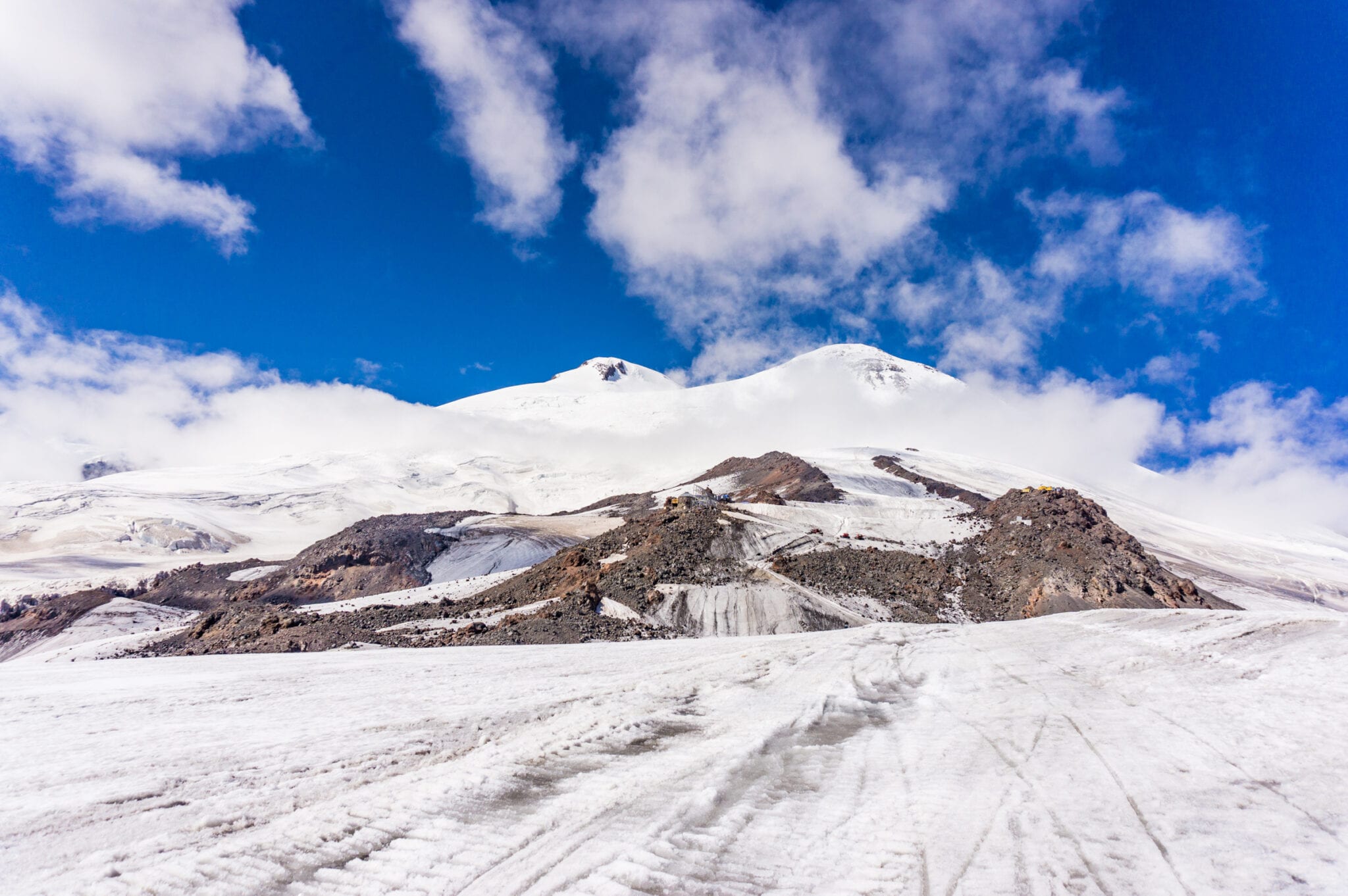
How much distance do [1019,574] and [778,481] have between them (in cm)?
3214

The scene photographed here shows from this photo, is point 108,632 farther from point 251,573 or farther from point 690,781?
point 690,781

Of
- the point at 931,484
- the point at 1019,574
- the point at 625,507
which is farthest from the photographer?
the point at 931,484

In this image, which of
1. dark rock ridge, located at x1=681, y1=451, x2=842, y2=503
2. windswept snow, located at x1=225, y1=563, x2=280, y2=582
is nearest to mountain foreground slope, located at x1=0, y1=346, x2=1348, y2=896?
windswept snow, located at x1=225, y1=563, x2=280, y2=582

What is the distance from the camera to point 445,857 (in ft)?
10.4

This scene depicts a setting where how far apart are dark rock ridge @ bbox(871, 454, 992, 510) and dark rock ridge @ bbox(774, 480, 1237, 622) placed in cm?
2640

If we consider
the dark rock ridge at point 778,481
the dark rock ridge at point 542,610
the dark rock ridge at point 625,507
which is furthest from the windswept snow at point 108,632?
the dark rock ridge at point 778,481

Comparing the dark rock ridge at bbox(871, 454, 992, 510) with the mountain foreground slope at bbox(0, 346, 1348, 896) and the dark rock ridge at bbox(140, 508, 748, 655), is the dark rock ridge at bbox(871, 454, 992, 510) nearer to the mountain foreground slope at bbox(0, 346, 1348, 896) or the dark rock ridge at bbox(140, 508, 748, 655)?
the mountain foreground slope at bbox(0, 346, 1348, 896)

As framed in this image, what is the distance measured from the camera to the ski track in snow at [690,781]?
3119 millimetres

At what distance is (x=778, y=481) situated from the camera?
55250 mm

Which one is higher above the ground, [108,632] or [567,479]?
[567,479]

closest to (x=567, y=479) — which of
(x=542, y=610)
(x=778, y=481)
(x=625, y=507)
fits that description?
(x=625, y=507)

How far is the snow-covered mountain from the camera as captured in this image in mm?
52125

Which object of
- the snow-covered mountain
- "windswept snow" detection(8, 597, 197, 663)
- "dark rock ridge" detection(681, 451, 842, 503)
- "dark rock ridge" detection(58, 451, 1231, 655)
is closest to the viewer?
"dark rock ridge" detection(58, 451, 1231, 655)

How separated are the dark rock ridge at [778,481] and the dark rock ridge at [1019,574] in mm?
13566
